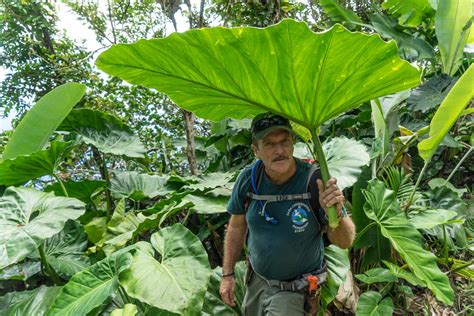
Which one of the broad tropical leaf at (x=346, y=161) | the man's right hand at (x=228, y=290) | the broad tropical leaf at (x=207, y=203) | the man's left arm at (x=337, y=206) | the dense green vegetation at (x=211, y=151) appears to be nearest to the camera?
the dense green vegetation at (x=211, y=151)

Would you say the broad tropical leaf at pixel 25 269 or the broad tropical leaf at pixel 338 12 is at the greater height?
the broad tropical leaf at pixel 338 12

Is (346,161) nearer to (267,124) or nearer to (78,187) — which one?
(267,124)

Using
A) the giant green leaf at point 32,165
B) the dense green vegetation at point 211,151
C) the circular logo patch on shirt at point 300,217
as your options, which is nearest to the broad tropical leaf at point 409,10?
the dense green vegetation at point 211,151

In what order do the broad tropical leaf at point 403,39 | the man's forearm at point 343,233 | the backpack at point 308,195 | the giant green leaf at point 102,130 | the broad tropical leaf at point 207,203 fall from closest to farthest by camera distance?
1. the man's forearm at point 343,233
2. the backpack at point 308,195
3. the broad tropical leaf at point 207,203
4. the giant green leaf at point 102,130
5. the broad tropical leaf at point 403,39

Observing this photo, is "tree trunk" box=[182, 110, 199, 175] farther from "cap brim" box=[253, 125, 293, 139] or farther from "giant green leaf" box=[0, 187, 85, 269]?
"cap brim" box=[253, 125, 293, 139]

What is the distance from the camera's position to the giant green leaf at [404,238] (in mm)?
1551

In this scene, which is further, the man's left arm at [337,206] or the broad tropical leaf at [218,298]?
the broad tropical leaf at [218,298]

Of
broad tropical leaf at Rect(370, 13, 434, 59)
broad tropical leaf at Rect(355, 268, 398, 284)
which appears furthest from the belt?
broad tropical leaf at Rect(370, 13, 434, 59)

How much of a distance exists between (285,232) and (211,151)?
2410 mm

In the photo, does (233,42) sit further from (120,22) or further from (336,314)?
(120,22)

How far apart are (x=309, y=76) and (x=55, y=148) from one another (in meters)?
1.56

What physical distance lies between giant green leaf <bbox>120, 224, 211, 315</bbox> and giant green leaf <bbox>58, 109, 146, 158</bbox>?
3.50 ft

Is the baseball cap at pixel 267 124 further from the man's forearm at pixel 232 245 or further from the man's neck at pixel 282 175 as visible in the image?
the man's forearm at pixel 232 245

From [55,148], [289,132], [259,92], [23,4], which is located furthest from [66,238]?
[23,4]
